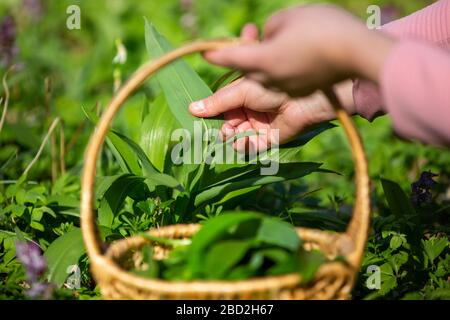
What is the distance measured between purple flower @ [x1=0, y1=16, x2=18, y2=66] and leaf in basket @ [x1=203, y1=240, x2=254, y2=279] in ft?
5.93

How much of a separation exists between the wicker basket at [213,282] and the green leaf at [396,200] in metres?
0.66

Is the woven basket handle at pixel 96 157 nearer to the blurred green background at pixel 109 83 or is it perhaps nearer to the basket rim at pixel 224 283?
the basket rim at pixel 224 283

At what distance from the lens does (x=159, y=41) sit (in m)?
2.01

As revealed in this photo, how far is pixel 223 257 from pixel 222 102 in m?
0.67

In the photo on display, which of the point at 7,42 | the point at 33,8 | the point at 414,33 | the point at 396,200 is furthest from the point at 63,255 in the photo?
the point at 33,8

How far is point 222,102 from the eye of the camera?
1.87m

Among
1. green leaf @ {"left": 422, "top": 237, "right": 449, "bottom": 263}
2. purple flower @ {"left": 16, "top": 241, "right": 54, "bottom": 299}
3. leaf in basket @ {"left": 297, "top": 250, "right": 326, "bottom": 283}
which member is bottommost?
green leaf @ {"left": 422, "top": 237, "right": 449, "bottom": 263}

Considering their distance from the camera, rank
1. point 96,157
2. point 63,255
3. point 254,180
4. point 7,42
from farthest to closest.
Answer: point 7,42 < point 254,180 < point 63,255 < point 96,157

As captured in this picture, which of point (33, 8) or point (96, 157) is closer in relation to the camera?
point (96, 157)

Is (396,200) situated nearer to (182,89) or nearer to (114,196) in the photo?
(182,89)

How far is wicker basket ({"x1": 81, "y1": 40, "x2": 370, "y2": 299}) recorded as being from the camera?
121 cm

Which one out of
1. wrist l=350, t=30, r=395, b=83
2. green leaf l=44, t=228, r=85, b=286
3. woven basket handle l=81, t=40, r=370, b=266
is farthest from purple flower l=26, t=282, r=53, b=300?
wrist l=350, t=30, r=395, b=83

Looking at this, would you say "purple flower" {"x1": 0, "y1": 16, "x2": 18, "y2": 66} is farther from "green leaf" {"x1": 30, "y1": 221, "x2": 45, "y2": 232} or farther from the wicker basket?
the wicker basket

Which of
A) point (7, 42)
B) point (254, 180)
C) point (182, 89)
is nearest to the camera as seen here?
point (254, 180)
